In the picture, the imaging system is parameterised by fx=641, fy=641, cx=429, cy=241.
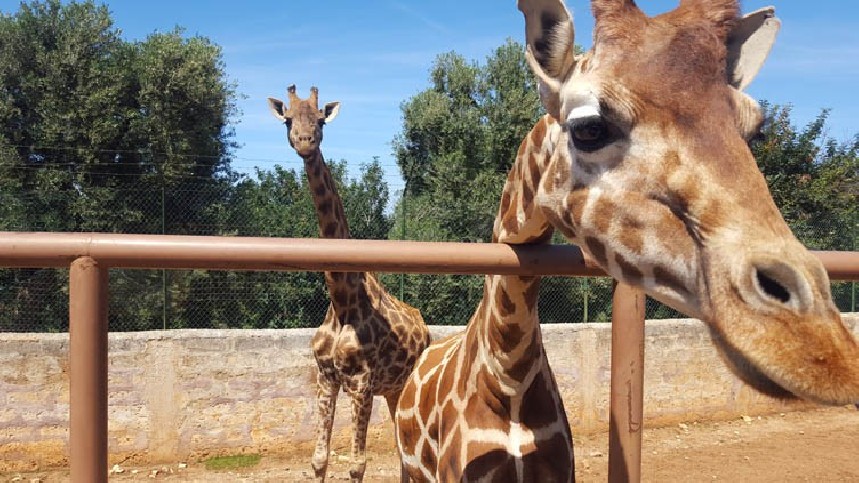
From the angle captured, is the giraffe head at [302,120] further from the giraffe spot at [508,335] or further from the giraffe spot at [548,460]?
the giraffe spot at [548,460]

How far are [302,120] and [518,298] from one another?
3.80 m

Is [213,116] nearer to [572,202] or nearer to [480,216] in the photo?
[480,216]

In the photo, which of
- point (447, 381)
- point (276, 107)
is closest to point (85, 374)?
point (447, 381)

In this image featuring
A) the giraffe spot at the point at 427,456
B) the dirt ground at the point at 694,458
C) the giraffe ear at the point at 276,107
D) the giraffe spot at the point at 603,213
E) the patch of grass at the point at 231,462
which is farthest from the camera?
the patch of grass at the point at 231,462

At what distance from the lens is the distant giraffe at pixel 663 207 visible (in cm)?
107

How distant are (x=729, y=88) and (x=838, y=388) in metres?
0.70

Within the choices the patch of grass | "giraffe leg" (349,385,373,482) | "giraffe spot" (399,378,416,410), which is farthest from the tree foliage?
"giraffe spot" (399,378,416,410)

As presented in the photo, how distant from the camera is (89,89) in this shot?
1059cm

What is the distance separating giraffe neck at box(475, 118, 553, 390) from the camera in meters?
1.87

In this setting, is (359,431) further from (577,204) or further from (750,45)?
(750,45)

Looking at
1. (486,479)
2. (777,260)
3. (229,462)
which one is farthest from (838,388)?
(229,462)

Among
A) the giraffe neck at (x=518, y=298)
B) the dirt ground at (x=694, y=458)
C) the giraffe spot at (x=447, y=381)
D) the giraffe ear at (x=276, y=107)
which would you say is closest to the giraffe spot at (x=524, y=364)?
the giraffe neck at (x=518, y=298)

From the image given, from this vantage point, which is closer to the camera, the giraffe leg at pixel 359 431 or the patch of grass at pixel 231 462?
the giraffe leg at pixel 359 431

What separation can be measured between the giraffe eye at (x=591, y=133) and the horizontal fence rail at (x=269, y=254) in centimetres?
32
